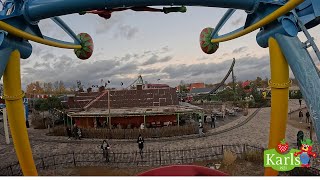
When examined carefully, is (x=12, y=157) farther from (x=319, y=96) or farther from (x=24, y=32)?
(x=319, y=96)

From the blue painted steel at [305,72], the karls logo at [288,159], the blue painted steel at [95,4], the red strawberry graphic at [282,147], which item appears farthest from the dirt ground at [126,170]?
the blue painted steel at [95,4]

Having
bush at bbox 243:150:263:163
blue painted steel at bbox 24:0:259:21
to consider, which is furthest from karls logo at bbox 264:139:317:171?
bush at bbox 243:150:263:163

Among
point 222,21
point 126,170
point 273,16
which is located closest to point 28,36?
point 222,21

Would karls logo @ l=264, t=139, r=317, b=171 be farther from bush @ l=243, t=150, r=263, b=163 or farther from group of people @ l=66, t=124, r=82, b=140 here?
group of people @ l=66, t=124, r=82, b=140

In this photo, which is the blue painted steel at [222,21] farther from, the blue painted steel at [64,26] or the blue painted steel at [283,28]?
the blue painted steel at [64,26]

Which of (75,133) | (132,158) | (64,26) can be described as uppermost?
(64,26)

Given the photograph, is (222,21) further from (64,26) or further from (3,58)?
(3,58)

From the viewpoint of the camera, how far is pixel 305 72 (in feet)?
21.5

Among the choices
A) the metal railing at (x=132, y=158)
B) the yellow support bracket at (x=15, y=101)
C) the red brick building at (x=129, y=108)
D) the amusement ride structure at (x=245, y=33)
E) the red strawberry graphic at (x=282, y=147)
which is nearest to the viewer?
the amusement ride structure at (x=245, y=33)

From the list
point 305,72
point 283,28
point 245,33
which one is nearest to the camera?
point 305,72

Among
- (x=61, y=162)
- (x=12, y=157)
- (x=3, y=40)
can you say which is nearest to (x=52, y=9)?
(x=3, y=40)

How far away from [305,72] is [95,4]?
16.5ft

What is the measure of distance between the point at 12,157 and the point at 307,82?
15.8 metres

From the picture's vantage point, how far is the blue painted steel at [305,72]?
6.43 m
